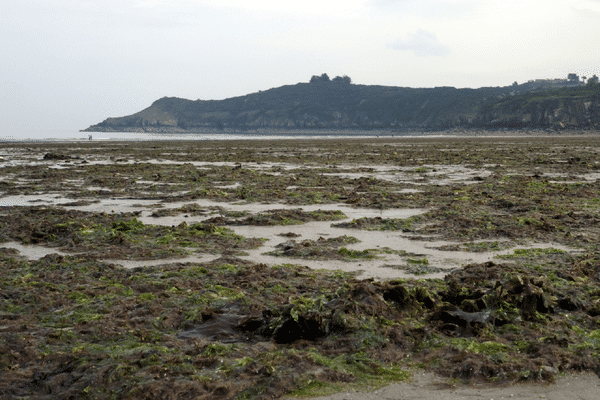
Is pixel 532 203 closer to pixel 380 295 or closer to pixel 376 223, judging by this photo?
pixel 376 223

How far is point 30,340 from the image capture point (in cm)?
430

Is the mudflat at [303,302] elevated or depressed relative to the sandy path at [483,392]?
elevated

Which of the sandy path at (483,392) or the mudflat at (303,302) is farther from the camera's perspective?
the mudflat at (303,302)

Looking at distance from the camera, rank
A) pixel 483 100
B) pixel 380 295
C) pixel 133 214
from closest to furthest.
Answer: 1. pixel 380 295
2. pixel 133 214
3. pixel 483 100

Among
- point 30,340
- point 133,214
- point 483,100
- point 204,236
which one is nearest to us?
point 30,340

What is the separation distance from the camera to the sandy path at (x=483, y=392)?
11.5 ft

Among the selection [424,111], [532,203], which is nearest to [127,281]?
[532,203]

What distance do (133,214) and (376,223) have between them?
17.5 ft

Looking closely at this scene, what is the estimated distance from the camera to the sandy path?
3.52 metres

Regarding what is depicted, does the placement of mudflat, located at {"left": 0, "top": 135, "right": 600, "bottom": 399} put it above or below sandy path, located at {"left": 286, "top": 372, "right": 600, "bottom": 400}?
above

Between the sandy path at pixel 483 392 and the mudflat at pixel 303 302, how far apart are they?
2cm

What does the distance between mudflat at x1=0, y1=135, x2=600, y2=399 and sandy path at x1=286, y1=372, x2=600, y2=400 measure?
0.6 inches

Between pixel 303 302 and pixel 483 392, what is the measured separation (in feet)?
6.44

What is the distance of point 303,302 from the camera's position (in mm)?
5043
